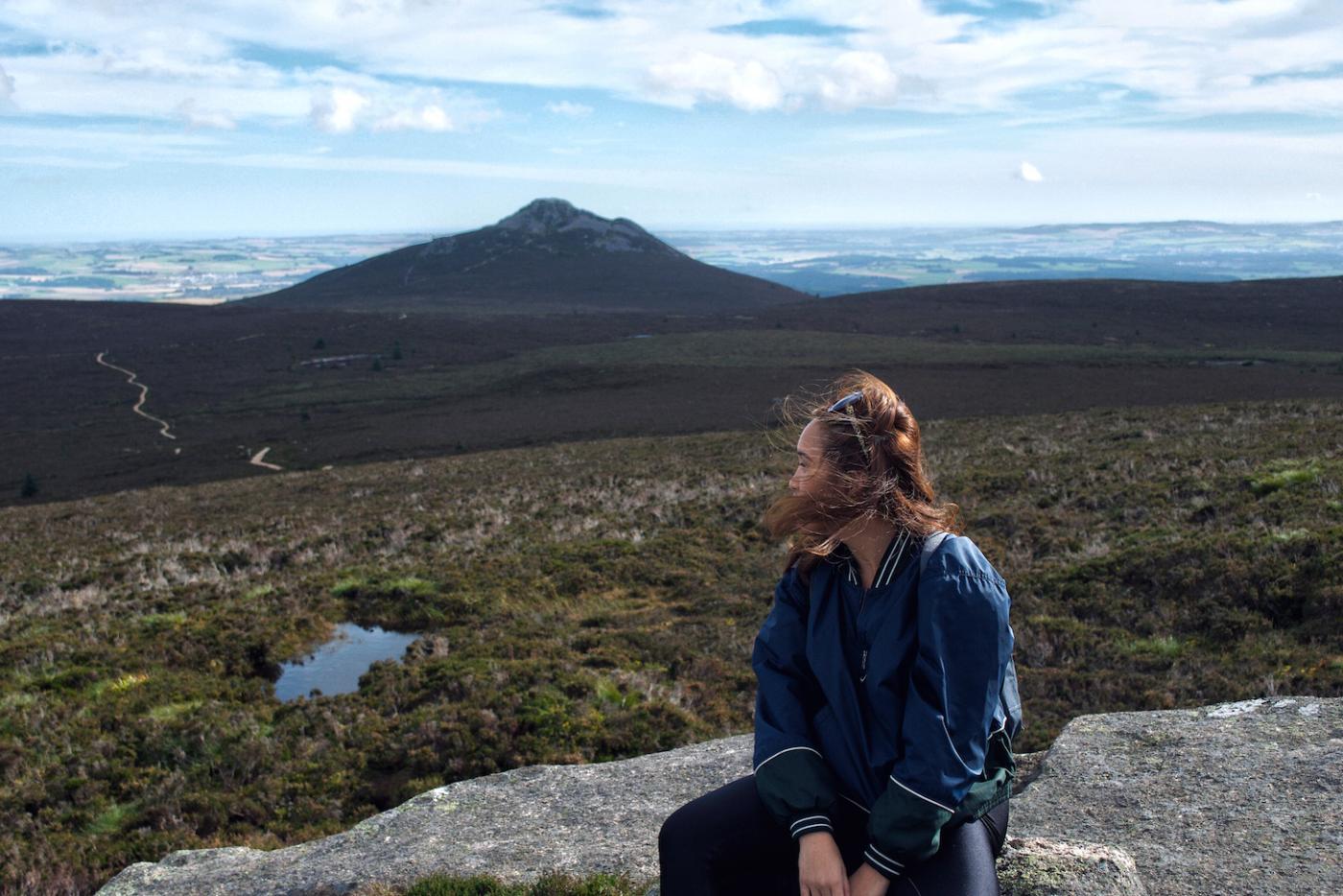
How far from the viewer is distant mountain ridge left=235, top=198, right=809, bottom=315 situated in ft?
486

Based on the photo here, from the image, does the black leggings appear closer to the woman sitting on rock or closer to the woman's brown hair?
the woman sitting on rock

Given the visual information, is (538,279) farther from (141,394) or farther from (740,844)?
(740,844)

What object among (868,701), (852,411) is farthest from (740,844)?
(852,411)

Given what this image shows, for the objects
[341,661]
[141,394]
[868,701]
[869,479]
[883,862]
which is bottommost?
[141,394]

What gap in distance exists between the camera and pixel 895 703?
3.51 meters

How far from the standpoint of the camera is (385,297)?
153 m

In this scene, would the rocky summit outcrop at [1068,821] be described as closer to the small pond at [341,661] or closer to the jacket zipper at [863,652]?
the jacket zipper at [863,652]

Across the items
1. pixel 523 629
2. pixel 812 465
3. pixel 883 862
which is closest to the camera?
pixel 883 862

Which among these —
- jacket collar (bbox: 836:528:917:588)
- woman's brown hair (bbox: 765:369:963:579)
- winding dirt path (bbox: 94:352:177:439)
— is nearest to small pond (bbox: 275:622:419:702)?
woman's brown hair (bbox: 765:369:963:579)

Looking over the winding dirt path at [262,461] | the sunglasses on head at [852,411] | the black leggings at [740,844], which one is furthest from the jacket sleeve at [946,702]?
the winding dirt path at [262,461]

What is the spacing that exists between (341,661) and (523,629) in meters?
2.39

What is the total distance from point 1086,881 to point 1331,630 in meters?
7.48

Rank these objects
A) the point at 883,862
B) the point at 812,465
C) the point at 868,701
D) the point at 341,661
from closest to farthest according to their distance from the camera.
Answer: the point at 883,862 → the point at 868,701 → the point at 812,465 → the point at 341,661

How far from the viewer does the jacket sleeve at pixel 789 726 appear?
11.5 feet
